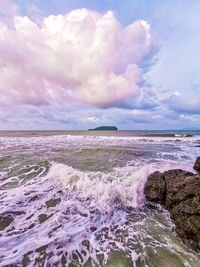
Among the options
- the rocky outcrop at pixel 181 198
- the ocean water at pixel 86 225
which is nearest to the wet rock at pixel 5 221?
the ocean water at pixel 86 225

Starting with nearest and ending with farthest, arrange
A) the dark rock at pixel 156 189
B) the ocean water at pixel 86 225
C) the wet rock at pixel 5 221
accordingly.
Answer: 1. the ocean water at pixel 86 225
2. the wet rock at pixel 5 221
3. the dark rock at pixel 156 189

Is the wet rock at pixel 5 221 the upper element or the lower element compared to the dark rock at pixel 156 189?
lower

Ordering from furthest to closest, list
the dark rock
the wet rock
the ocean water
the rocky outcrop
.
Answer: the dark rock → the wet rock → the rocky outcrop → the ocean water

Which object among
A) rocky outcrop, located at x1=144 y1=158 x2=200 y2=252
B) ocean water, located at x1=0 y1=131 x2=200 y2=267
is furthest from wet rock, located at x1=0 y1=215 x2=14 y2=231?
rocky outcrop, located at x1=144 y1=158 x2=200 y2=252

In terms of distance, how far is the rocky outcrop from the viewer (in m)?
3.20

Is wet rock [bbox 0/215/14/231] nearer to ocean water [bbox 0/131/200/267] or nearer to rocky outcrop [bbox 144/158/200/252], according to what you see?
ocean water [bbox 0/131/200/267]

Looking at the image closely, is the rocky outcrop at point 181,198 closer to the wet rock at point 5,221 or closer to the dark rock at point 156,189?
the dark rock at point 156,189

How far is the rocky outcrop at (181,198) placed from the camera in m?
3.20

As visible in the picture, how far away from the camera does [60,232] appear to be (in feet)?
11.6

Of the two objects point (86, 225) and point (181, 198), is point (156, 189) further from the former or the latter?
point (86, 225)

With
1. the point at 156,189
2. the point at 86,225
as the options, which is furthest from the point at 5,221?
the point at 156,189

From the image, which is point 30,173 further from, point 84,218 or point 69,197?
point 84,218

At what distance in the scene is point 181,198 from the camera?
4.02 m

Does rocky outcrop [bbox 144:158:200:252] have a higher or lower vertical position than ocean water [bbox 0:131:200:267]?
higher
